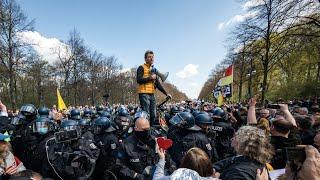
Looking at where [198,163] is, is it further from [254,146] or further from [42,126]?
[42,126]

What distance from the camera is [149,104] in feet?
28.2

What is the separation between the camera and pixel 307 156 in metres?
3.12

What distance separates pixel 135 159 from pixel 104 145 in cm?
209

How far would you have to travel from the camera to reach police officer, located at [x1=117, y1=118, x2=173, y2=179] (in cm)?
522

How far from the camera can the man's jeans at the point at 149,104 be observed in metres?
8.41

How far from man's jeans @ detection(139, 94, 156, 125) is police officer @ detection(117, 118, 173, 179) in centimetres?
286

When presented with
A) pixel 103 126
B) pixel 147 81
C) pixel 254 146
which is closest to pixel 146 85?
pixel 147 81

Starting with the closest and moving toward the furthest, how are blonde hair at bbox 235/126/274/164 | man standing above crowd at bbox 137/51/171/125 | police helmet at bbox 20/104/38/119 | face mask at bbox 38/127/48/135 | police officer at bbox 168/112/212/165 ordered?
blonde hair at bbox 235/126/274/164, police officer at bbox 168/112/212/165, face mask at bbox 38/127/48/135, police helmet at bbox 20/104/38/119, man standing above crowd at bbox 137/51/171/125

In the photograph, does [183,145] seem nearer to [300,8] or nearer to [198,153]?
[198,153]

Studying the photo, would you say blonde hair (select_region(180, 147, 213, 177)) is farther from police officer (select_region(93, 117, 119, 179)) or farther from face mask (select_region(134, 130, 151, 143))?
police officer (select_region(93, 117, 119, 179))

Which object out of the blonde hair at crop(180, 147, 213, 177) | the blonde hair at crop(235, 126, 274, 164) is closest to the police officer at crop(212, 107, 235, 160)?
the blonde hair at crop(235, 126, 274, 164)

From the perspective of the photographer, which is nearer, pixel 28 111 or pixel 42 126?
pixel 42 126

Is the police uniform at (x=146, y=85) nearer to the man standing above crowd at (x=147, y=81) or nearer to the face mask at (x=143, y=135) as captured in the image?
the man standing above crowd at (x=147, y=81)

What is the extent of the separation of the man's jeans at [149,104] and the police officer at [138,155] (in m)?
2.86
